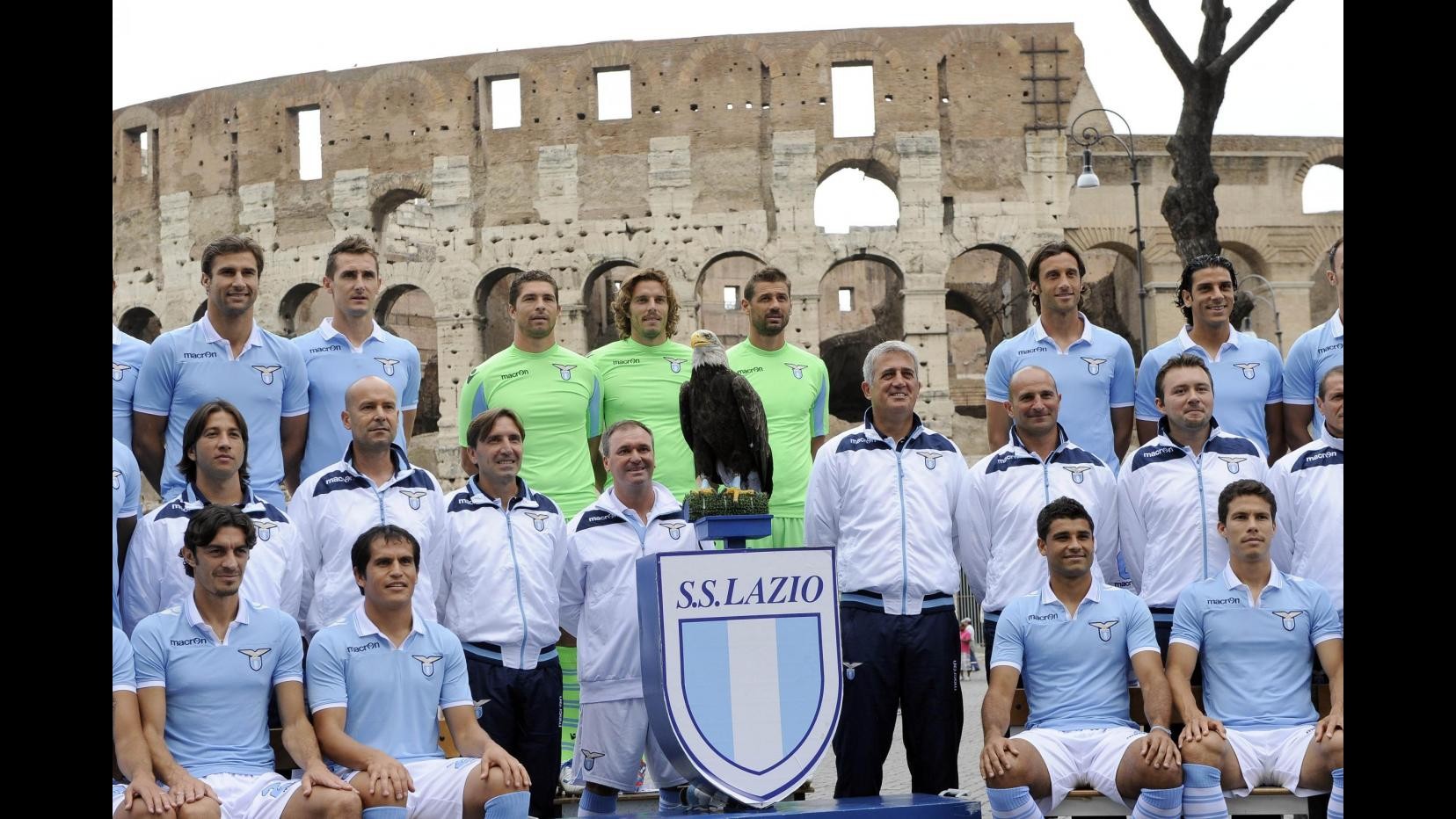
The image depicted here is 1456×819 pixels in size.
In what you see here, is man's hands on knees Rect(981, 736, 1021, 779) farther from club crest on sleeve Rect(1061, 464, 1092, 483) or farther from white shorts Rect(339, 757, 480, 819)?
white shorts Rect(339, 757, 480, 819)

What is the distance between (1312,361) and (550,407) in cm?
326

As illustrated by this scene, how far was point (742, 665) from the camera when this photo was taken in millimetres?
5488

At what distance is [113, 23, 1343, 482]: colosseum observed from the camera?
89.1ft

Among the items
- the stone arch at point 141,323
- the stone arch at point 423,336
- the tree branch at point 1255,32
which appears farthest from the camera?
the stone arch at point 423,336

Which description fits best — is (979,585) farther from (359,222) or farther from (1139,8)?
(359,222)

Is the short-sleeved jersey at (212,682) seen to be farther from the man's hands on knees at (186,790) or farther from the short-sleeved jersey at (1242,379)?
the short-sleeved jersey at (1242,379)

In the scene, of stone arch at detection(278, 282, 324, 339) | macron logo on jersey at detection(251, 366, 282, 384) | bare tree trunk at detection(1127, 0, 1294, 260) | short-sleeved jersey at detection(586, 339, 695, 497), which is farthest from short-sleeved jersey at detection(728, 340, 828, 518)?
stone arch at detection(278, 282, 324, 339)

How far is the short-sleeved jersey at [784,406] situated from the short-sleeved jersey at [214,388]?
2.07 meters

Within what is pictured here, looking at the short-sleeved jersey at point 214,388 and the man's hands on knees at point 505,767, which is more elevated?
the short-sleeved jersey at point 214,388

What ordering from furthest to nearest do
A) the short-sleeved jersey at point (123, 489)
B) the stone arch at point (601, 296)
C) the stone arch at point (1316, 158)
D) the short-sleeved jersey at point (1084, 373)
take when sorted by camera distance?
the stone arch at point (1316, 158) → the stone arch at point (601, 296) → the short-sleeved jersey at point (1084, 373) → the short-sleeved jersey at point (123, 489)

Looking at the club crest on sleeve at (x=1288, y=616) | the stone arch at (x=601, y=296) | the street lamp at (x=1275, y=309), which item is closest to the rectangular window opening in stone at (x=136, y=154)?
the stone arch at (x=601, y=296)

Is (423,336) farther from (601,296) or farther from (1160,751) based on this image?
(1160,751)

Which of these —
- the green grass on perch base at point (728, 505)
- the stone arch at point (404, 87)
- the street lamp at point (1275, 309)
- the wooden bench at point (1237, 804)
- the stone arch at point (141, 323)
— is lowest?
the wooden bench at point (1237, 804)

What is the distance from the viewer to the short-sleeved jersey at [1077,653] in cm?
567
